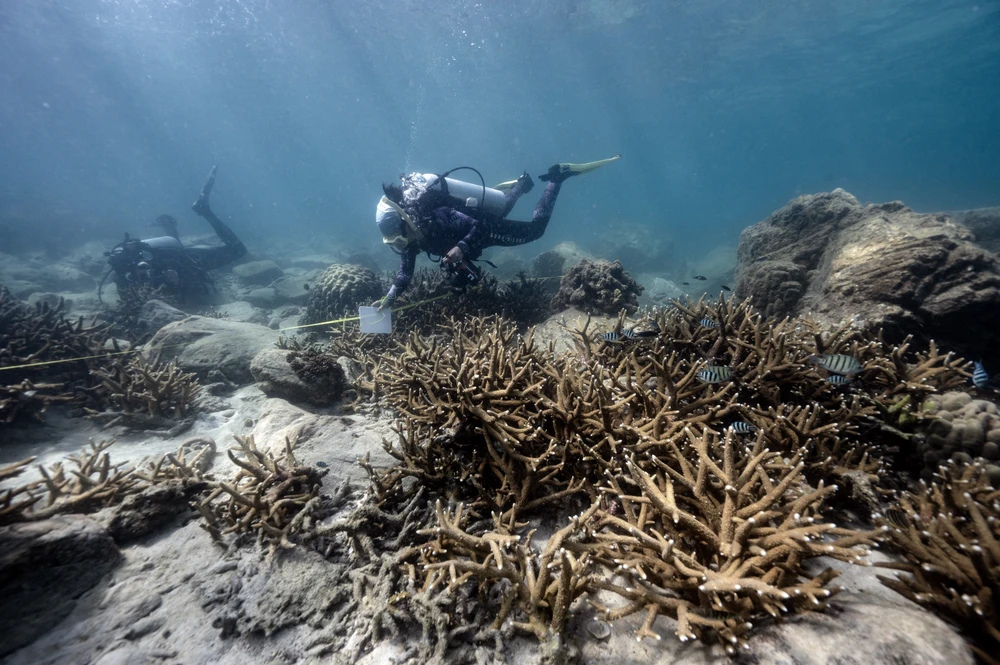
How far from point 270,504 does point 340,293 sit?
25.0ft

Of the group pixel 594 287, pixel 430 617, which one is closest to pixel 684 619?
pixel 430 617

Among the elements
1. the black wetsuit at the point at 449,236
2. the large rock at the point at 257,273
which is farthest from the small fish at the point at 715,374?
the large rock at the point at 257,273

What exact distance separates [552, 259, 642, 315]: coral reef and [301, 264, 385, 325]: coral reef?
17.0 ft

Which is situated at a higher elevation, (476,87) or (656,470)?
(476,87)

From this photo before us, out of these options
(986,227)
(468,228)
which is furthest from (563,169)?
(986,227)

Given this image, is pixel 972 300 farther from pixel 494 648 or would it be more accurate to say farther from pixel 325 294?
pixel 325 294

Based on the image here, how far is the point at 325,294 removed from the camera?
1010 centimetres

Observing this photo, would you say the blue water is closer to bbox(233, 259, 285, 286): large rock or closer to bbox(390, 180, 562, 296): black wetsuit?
bbox(233, 259, 285, 286): large rock

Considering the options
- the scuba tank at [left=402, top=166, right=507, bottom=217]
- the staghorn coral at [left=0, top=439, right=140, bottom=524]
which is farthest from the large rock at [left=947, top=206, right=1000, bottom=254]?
the staghorn coral at [left=0, top=439, right=140, bottom=524]

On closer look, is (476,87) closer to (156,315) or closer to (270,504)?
(156,315)

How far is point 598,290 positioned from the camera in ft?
23.6

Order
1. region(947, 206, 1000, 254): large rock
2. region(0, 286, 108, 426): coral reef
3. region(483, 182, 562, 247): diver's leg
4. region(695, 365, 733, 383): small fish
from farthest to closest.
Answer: region(947, 206, 1000, 254): large rock, region(483, 182, 562, 247): diver's leg, region(0, 286, 108, 426): coral reef, region(695, 365, 733, 383): small fish

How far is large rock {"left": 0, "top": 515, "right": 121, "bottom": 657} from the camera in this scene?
90.4 inches

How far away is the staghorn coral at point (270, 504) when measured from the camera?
2.82 m
